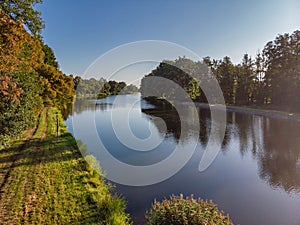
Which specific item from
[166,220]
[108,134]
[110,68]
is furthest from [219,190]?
[108,134]

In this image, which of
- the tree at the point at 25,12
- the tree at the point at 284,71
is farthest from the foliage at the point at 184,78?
the tree at the point at 25,12

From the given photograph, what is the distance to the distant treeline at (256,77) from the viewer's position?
28641 millimetres

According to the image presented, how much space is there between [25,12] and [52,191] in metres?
9.06

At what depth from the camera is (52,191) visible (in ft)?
20.3

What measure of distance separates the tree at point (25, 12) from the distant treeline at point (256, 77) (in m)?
14.1

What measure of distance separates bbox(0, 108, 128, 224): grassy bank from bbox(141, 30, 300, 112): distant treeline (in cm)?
1691

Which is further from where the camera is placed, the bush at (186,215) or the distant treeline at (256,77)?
the distant treeline at (256,77)

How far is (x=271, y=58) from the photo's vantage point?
1273 inches

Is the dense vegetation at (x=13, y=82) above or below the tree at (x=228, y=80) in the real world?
below

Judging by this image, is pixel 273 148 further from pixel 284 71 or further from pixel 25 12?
pixel 284 71

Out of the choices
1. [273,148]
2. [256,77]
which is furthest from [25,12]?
[256,77]

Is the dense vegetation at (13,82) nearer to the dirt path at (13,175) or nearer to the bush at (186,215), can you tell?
the dirt path at (13,175)

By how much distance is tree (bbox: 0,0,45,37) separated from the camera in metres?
9.38

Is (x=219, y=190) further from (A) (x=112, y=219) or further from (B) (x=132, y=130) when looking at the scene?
(B) (x=132, y=130)
